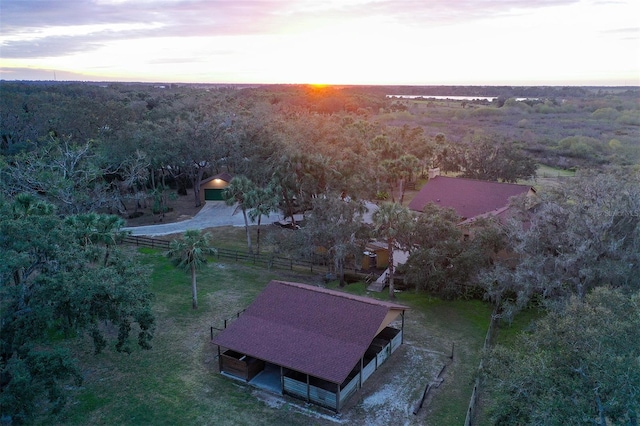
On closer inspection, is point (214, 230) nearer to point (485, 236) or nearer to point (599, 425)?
point (485, 236)

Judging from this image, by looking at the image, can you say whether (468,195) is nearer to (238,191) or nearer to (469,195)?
(469,195)

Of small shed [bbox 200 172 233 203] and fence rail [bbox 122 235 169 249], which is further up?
small shed [bbox 200 172 233 203]

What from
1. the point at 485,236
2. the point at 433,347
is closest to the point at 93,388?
the point at 433,347

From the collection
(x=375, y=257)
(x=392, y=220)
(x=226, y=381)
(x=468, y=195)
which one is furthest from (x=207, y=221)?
(x=226, y=381)

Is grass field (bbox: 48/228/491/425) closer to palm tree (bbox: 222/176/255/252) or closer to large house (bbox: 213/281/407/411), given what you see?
large house (bbox: 213/281/407/411)

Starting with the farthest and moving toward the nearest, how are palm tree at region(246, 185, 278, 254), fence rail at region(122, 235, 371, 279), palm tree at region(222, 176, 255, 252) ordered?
palm tree at region(222, 176, 255, 252) < palm tree at region(246, 185, 278, 254) < fence rail at region(122, 235, 371, 279)

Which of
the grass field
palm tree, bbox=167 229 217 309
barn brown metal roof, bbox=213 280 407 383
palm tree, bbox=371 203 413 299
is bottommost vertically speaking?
the grass field

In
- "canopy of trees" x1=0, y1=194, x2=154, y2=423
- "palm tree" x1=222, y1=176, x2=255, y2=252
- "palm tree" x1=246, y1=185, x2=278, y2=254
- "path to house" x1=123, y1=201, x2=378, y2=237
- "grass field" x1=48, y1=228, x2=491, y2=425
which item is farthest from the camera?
"path to house" x1=123, y1=201, x2=378, y2=237

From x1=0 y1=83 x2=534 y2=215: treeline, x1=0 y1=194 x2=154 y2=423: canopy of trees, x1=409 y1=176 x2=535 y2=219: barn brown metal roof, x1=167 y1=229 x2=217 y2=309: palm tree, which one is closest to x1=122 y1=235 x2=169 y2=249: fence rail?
x1=0 y1=83 x2=534 y2=215: treeline
